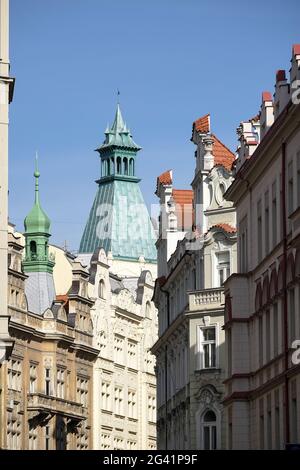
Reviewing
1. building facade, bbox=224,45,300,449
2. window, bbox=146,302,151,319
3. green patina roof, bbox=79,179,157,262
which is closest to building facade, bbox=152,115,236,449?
building facade, bbox=224,45,300,449

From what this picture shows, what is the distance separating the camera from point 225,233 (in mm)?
70312

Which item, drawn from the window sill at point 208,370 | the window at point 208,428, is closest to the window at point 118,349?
the window sill at point 208,370

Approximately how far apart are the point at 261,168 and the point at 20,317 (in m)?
46.0

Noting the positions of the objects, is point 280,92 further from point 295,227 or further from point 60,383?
point 60,383

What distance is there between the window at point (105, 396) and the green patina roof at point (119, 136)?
2231 inches

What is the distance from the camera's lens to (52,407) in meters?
102

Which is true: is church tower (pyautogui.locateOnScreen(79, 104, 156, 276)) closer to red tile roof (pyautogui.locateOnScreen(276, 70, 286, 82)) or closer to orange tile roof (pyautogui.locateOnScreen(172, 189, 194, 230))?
orange tile roof (pyautogui.locateOnScreen(172, 189, 194, 230))

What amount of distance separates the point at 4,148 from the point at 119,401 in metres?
63.5

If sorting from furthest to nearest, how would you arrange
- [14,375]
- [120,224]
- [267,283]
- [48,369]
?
[120,224]
[48,369]
[14,375]
[267,283]

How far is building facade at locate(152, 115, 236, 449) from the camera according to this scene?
6962 cm

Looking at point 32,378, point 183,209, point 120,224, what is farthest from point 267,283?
point 120,224

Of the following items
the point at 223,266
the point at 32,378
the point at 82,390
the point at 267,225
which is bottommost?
the point at 267,225
